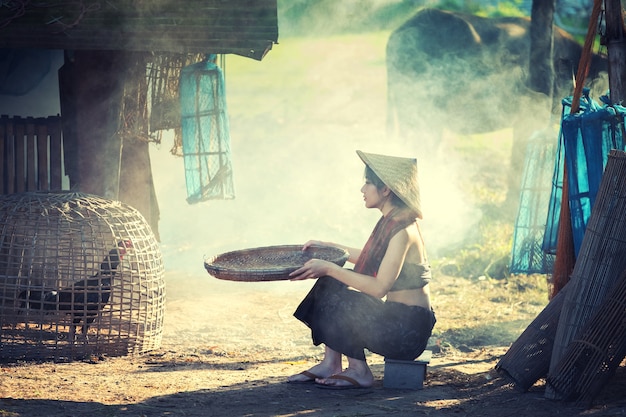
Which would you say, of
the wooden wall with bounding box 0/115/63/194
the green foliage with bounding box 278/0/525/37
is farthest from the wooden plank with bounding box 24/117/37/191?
the green foliage with bounding box 278/0/525/37

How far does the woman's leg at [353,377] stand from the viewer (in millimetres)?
5219

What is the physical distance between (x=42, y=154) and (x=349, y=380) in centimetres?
489

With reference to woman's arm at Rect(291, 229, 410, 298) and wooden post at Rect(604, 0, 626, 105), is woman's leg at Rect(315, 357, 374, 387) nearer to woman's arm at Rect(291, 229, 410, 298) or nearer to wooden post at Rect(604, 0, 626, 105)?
woman's arm at Rect(291, 229, 410, 298)

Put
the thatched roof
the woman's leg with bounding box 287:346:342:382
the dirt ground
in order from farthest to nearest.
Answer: the thatched roof, the woman's leg with bounding box 287:346:342:382, the dirt ground

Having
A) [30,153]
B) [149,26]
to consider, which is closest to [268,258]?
[149,26]

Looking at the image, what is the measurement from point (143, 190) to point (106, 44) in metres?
2.00

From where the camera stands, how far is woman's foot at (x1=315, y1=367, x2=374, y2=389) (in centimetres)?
521

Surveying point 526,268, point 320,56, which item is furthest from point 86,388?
point 320,56

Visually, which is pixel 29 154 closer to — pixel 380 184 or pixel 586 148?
pixel 380 184

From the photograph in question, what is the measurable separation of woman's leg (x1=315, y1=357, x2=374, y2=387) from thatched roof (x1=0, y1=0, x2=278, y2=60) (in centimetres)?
402

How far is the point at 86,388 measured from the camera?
532 cm

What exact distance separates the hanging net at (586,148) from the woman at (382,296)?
1144 mm

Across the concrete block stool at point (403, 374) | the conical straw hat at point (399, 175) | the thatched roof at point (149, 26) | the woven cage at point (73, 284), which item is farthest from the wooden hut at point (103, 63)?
→ the concrete block stool at point (403, 374)

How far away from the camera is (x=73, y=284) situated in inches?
243
